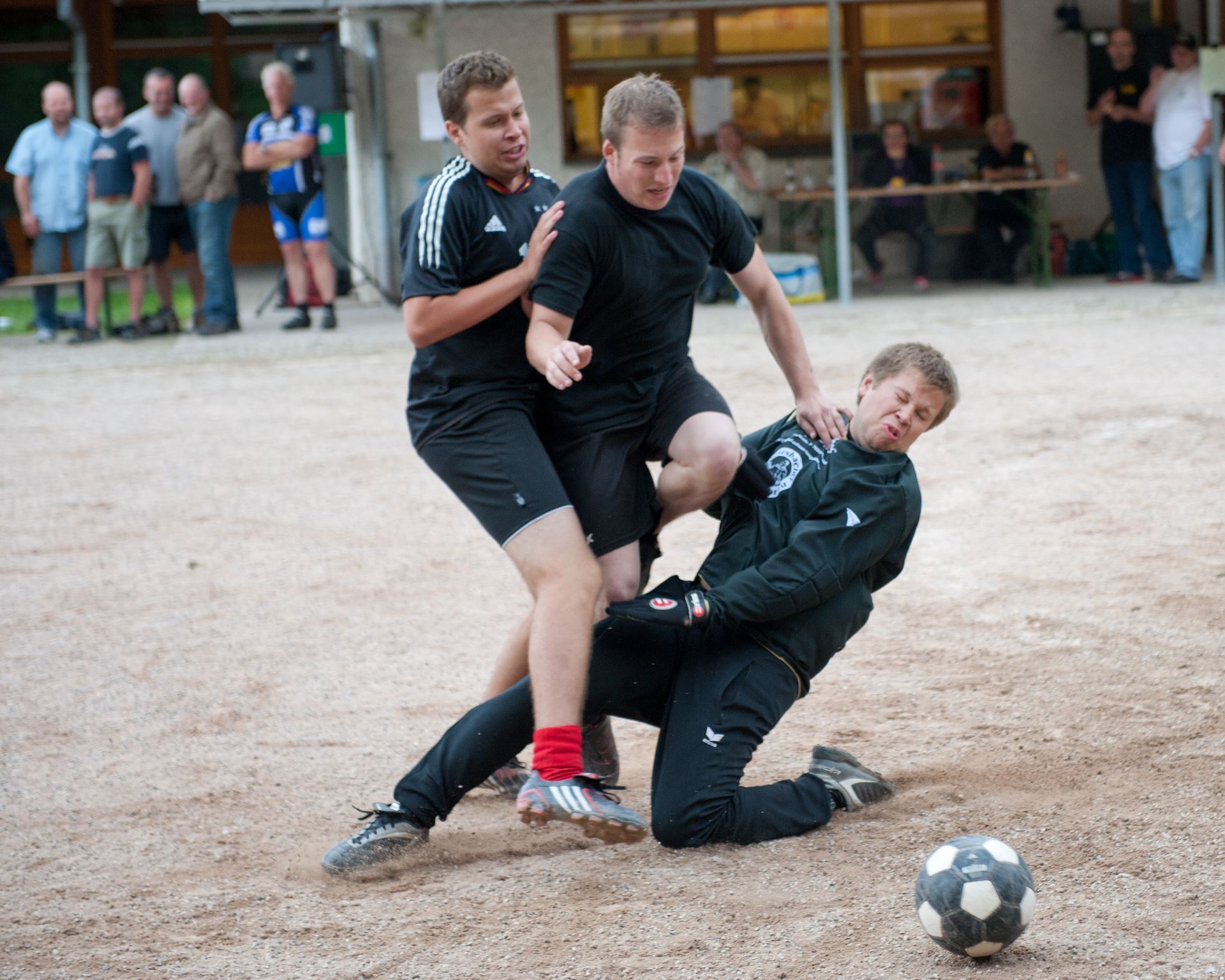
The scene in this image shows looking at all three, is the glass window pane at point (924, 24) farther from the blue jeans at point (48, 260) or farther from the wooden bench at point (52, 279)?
the blue jeans at point (48, 260)

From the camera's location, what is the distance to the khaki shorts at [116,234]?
12.5 m

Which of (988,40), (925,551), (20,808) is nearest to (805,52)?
(988,40)

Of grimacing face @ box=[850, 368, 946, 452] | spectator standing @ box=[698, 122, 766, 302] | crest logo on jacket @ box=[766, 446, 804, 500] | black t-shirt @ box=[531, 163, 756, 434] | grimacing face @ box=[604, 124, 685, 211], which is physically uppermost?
spectator standing @ box=[698, 122, 766, 302]

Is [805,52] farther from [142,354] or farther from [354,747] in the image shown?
[354,747]

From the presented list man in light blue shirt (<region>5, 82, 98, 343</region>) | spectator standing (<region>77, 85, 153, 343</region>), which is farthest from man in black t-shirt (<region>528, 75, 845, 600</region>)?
man in light blue shirt (<region>5, 82, 98, 343</region>)

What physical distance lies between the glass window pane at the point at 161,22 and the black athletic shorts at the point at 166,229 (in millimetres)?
7633

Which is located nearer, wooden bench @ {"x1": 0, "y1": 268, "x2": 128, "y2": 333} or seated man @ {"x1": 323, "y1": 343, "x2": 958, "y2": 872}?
seated man @ {"x1": 323, "y1": 343, "x2": 958, "y2": 872}

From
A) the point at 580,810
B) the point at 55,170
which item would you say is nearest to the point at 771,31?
the point at 55,170

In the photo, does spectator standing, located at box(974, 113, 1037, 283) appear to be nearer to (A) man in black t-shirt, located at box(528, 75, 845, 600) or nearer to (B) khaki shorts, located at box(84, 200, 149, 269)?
(B) khaki shorts, located at box(84, 200, 149, 269)

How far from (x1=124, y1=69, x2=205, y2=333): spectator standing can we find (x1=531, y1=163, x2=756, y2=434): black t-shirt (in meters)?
9.79

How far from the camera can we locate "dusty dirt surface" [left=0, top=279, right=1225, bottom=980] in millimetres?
2957

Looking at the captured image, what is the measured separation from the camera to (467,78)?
3492 mm

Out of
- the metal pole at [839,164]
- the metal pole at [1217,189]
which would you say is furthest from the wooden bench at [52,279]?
the metal pole at [1217,189]

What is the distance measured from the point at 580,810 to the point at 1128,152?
11845 millimetres
